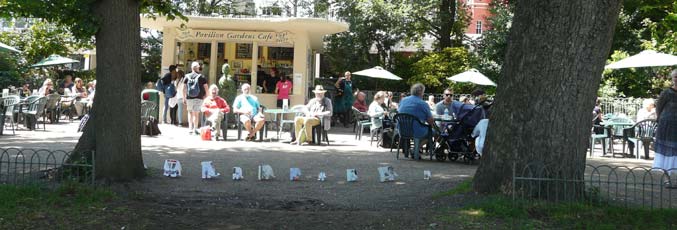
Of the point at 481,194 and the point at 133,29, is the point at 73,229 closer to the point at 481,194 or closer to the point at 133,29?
the point at 133,29

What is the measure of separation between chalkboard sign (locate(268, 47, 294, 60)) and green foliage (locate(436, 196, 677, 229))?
15.3 metres

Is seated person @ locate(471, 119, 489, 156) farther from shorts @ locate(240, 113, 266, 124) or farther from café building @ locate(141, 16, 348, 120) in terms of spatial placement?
café building @ locate(141, 16, 348, 120)

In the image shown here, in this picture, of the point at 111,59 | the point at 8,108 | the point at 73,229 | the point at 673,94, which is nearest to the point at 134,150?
the point at 111,59

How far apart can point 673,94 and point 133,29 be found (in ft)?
22.9

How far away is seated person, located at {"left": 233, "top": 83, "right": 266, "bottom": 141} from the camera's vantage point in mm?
14859

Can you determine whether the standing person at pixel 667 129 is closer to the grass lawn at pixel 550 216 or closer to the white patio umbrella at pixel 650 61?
the grass lawn at pixel 550 216

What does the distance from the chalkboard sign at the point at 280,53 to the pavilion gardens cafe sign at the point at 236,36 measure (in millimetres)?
764

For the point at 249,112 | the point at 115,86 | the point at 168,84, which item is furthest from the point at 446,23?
the point at 115,86

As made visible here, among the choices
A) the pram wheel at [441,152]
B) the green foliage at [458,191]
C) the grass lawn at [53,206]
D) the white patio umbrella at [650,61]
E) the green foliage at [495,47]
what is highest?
the green foliage at [495,47]

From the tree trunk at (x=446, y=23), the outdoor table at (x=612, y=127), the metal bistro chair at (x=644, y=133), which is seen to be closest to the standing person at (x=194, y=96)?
the outdoor table at (x=612, y=127)

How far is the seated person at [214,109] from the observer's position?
14.9 m

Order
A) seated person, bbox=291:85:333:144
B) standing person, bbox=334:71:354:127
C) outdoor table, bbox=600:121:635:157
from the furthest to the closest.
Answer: standing person, bbox=334:71:354:127, outdoor table, bbox=600:121:635:157, seated person, bbox=291:85:333:144

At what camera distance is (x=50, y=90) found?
19188mm

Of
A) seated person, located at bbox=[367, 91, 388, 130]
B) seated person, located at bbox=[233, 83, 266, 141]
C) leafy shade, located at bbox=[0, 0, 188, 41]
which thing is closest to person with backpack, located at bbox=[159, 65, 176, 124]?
seated person, located at bbox=[233, 83, 266, 141]
